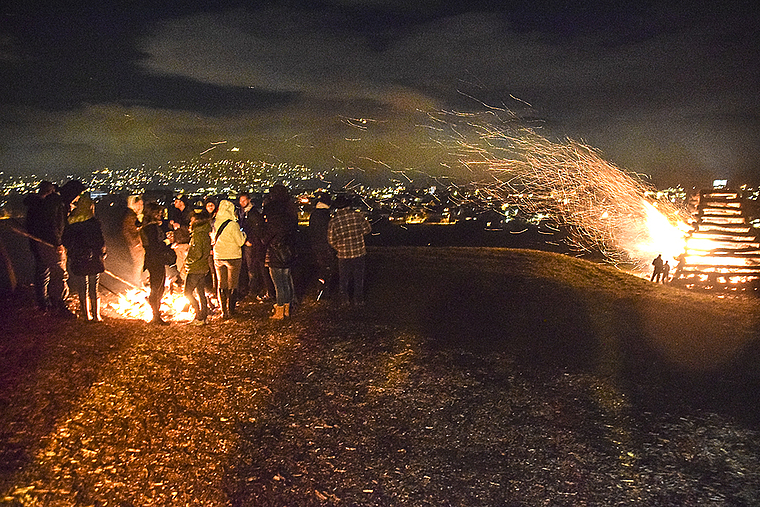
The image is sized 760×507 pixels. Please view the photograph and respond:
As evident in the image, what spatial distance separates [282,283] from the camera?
9031mm

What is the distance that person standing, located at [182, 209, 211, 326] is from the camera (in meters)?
8.52

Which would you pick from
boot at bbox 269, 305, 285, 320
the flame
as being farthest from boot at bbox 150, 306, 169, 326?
boot at bbox 269, 305, 285, 320

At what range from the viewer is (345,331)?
27.9 ft

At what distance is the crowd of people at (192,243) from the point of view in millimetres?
8461

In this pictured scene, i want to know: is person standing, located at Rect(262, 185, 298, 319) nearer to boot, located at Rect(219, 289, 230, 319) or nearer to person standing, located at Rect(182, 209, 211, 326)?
boot, located at Rect(219, 289, 230, 319)

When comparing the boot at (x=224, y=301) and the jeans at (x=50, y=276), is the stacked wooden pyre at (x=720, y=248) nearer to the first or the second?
the boot at (x=224, y=301)

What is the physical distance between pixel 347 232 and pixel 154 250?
312 cm

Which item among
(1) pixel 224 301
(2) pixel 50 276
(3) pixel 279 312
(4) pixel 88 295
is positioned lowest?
(3) pixel 279 312

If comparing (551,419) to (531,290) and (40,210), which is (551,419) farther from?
(40,210)

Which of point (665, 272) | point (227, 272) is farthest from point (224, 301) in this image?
point (665, 272)

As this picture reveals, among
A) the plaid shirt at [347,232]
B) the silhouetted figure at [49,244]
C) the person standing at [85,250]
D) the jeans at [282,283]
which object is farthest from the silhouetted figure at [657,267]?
the silhouetted figure at [49,244]

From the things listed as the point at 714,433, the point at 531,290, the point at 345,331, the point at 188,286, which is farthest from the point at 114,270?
the point at 714,433

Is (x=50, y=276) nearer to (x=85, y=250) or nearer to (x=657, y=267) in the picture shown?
(x=85, y=250)

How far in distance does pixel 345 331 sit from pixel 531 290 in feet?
16.9
